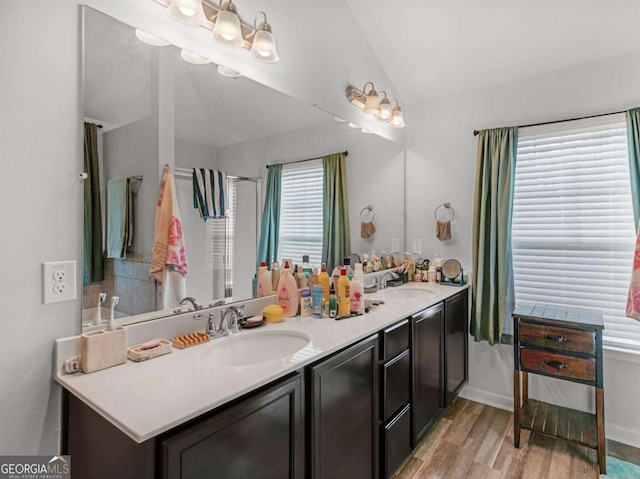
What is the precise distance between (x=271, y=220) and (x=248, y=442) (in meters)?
1.16

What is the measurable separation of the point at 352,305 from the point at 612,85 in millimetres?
2178

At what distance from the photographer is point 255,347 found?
154 centimetres

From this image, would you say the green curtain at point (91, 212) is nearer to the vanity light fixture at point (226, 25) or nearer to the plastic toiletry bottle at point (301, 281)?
the vanity light fixture at point (226, 25)

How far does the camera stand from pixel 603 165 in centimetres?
227

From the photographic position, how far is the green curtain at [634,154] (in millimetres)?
2100

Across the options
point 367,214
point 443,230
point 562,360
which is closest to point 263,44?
point 367,214

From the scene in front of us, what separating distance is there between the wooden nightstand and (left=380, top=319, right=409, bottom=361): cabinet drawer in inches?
32.5

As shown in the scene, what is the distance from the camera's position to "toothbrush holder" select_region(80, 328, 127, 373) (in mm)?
1120

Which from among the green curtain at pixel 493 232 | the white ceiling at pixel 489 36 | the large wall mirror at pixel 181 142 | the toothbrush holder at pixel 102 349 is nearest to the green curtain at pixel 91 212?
the large wall mirror at pixel 181 142

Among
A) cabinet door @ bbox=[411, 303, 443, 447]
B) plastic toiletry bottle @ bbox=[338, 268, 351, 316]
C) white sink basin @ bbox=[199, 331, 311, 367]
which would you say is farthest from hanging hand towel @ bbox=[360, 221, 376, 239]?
white sink basin @ bbox=[199, 331, 311, 367]

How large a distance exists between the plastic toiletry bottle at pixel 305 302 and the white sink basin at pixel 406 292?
2.39ft

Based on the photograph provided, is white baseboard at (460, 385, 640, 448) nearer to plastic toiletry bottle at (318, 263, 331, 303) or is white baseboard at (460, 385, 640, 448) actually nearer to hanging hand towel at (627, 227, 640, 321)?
hanging hand towel at (627, 227, 640, 321)

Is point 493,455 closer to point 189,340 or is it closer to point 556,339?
point 556,339

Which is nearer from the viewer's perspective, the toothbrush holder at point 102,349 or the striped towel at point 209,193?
the toothbrush holder at point 102,349
